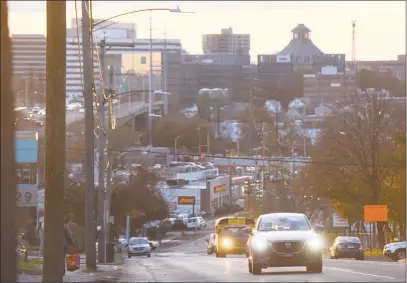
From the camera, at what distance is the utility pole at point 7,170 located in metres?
17.0

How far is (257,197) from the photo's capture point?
95625 millimetres

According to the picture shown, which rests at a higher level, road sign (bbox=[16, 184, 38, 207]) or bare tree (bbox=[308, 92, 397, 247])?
bare tree (bbox=[308, 92, 397, 247])

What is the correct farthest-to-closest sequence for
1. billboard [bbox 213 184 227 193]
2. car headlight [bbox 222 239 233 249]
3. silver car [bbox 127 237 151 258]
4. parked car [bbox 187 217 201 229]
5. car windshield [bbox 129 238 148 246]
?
billboard [bbox 213 184 227 193]
parked car [bbox 187 217 201 229]
car windshield [bbox 129 238 148 246]
silver car [bbox 127 237 151 258]
car headlight [bbox 222 239 233 249]

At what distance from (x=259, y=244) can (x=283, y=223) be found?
3.59ft

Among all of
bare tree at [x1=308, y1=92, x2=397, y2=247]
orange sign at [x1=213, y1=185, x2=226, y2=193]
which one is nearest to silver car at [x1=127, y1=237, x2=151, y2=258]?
bare tree at [x1=308, y1=92, x2=397, y2=247]

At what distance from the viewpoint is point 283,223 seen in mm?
26391

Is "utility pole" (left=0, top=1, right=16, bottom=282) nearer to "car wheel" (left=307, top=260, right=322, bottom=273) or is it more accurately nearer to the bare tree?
"car wheel" (left=307, top=260, right=322, bottom=273)

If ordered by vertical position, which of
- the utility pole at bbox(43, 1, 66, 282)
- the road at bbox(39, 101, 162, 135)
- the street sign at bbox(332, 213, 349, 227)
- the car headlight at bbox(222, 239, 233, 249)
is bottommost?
the street sign at bbox(332, 213, 349, 227)

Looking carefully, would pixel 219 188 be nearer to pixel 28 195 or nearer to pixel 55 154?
pixel 28 195

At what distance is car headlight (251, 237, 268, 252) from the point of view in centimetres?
2544

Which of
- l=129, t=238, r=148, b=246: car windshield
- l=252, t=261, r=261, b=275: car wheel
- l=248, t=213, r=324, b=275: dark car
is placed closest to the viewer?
l=248, t=213, r=324, b=275: dark car

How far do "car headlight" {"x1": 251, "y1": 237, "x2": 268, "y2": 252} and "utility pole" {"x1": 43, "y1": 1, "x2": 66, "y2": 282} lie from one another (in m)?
5.06

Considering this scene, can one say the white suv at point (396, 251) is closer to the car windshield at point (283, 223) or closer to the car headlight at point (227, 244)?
the car headlight at point (227, 244)

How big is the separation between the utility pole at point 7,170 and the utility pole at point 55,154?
363 centimetres
